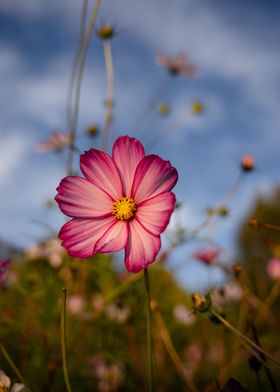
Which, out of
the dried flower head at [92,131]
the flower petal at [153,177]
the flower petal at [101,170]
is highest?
the dried flower head at [92,131]

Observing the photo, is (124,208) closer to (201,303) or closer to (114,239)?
(114,239)

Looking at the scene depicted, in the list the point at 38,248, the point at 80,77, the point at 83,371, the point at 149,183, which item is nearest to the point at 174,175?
the point at 149,183

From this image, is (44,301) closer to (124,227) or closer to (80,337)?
(80,337)

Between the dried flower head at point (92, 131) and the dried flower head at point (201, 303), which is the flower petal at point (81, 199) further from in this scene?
the dried flower head at point (92, 131)

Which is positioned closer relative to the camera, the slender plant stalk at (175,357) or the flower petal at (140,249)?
the flower petal at (140,249)

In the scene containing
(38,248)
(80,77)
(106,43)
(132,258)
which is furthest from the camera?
(38,248)

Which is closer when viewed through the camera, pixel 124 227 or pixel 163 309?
pixel 124 227

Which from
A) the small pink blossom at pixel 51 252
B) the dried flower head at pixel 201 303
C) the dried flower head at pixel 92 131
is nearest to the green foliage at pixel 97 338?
the small pink blossom at pixel 51 252
